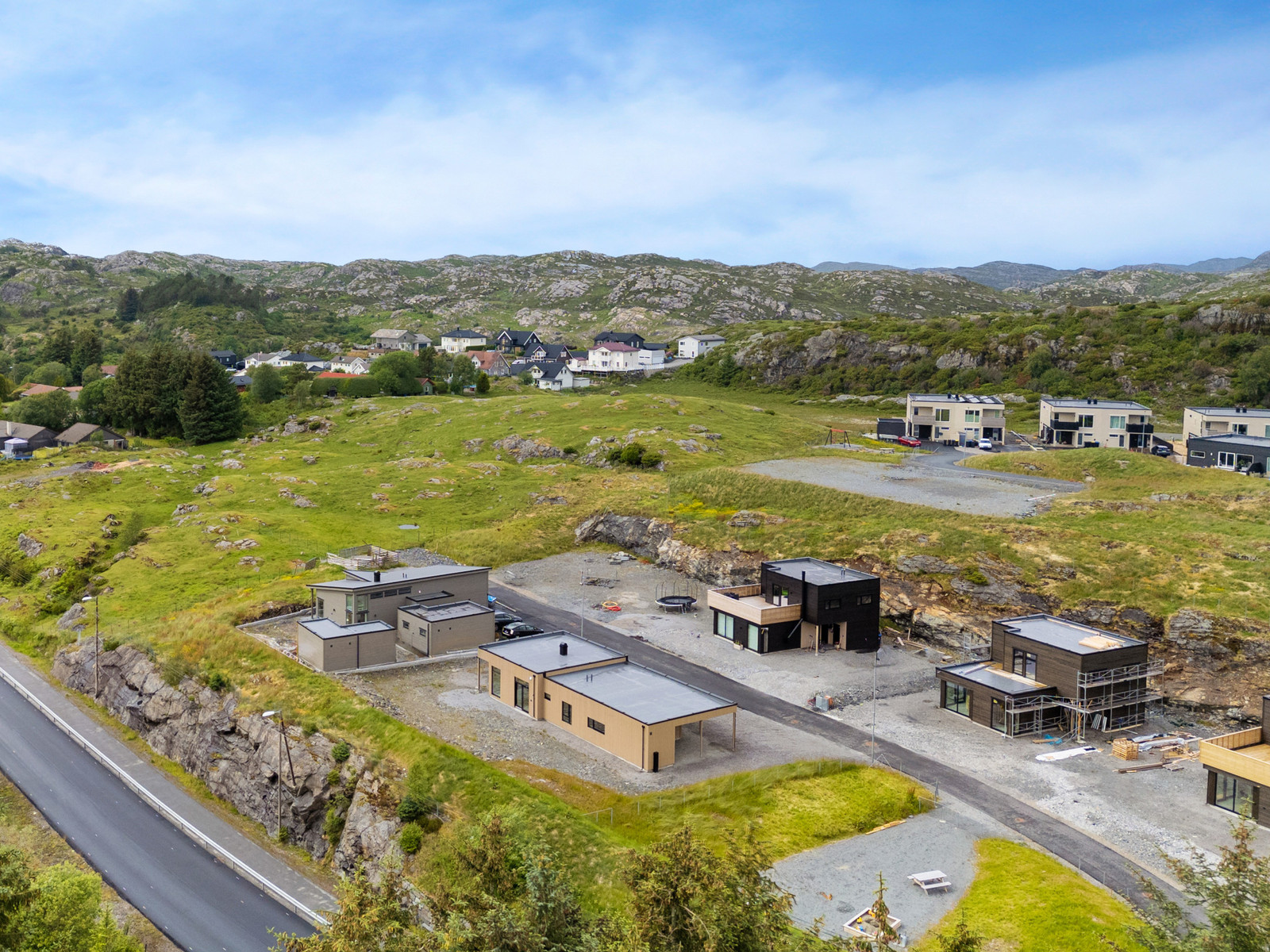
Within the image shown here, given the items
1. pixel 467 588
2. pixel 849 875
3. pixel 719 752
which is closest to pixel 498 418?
pixel 467 588

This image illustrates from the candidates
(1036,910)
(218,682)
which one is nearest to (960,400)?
(1036,910)

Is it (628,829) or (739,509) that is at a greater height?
(739,509)

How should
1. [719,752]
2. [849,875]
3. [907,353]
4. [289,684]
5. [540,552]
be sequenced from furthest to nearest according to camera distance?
[907,353], [540,552], [289,684], [719,752], [849,875]

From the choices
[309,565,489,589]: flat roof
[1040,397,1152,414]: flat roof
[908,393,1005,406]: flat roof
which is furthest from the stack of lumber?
[908,393,1005,406]: flat roof

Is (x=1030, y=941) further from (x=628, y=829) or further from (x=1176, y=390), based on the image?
(x=1176, y=390)

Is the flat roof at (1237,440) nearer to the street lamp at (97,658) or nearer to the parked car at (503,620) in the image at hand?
the parked car at (503,620)

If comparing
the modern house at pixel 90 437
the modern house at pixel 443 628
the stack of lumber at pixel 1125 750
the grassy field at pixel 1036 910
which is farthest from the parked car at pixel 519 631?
the modern house at pixel 90 437

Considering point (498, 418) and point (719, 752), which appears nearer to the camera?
point (719, 752)

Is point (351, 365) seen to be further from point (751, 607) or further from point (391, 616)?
point (751, 607)
